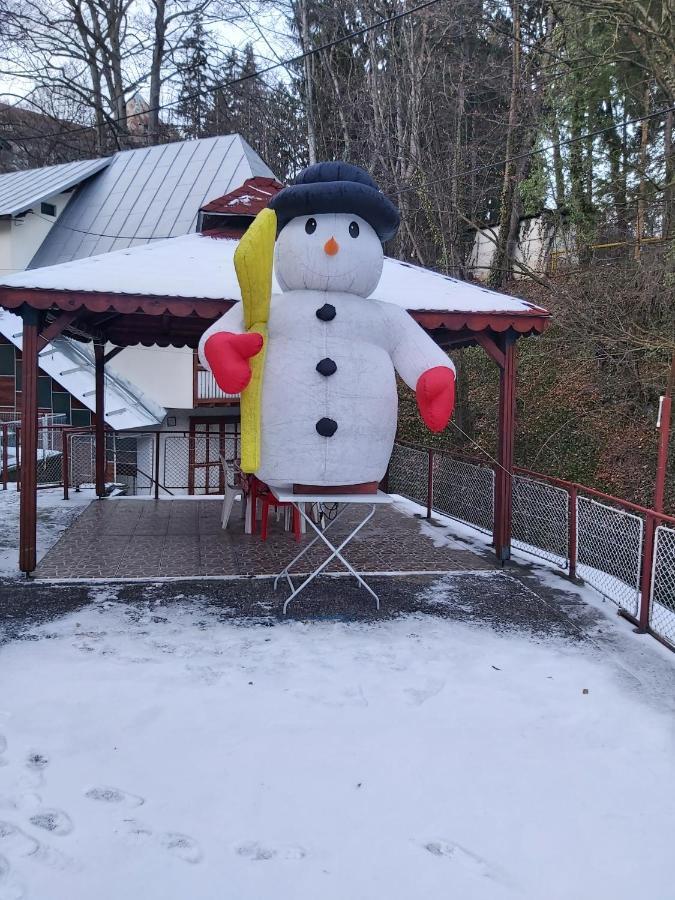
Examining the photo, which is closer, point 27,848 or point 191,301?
point 27,848

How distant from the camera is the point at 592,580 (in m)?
6.26

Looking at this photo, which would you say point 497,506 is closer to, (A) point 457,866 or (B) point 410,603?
(B) point 410,603

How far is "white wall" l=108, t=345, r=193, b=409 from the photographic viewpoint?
1728 centimetres

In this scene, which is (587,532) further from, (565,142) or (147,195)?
(147,195)

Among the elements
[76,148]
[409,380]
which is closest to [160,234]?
[76,148]

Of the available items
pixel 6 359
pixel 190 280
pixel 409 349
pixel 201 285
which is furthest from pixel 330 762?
pixel 6 359

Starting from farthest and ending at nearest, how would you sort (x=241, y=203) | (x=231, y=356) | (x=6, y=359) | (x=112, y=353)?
(x=6, y=359) < (x=112, y=353) < (x=241, y=203) < (x=231, y=356)

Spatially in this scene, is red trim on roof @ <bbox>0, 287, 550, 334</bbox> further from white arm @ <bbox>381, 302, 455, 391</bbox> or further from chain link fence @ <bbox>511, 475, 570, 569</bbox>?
chain link fence @ <bbox>511, 475, 570, 569</bbox>

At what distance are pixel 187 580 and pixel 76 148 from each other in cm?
2425

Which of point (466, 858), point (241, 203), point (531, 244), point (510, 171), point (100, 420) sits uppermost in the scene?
point (510, 171)

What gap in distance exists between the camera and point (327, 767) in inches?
127

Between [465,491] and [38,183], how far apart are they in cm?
1730

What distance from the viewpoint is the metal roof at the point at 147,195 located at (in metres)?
17.9

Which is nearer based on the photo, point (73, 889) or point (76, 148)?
point (73, 889)
